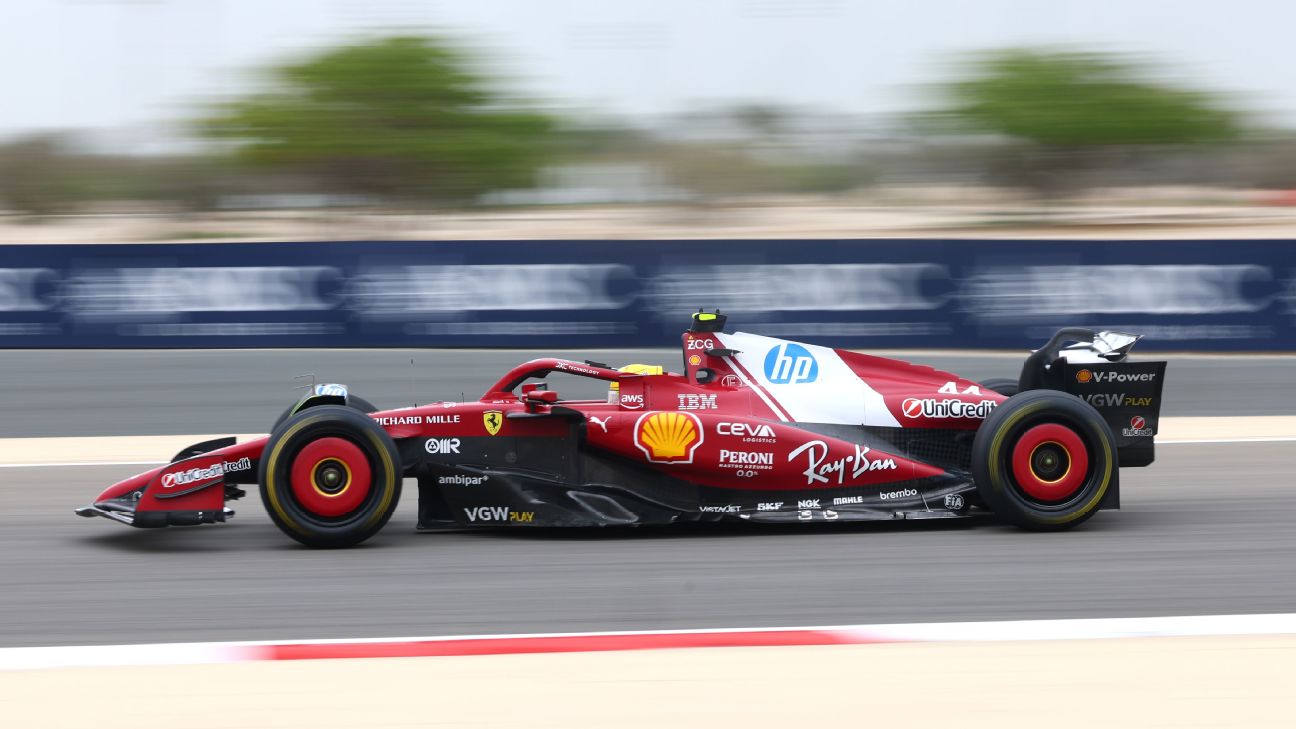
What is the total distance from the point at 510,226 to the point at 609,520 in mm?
11156

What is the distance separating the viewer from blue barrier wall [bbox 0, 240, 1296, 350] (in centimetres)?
1138

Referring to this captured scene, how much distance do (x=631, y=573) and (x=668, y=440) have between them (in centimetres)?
87

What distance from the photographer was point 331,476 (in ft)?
21.8

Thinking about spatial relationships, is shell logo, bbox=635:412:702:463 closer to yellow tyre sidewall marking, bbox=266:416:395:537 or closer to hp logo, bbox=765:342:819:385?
hp logo, bbox=765:342:819:385

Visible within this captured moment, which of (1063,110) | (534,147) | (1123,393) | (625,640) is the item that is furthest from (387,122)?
(625,640)

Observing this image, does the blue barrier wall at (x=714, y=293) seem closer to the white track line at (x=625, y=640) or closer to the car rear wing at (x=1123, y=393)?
the car rear wing at (x=1123, y=393)

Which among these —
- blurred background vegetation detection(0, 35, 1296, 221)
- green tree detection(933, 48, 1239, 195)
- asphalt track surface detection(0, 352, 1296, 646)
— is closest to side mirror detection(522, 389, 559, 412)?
asphalt track surface detection(0, 352, 1296, 646)

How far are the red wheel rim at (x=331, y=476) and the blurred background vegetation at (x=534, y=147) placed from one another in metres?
11.2

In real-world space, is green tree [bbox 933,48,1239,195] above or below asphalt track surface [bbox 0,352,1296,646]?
above

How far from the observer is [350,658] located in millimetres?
4918

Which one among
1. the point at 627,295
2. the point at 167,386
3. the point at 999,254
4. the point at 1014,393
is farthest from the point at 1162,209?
the point at 167,386

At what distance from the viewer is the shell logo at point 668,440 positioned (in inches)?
270

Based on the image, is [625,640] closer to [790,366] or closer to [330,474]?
[330,474]

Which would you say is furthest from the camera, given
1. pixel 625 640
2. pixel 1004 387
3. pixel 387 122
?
pixel 387 122
